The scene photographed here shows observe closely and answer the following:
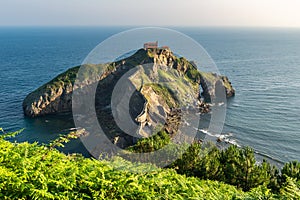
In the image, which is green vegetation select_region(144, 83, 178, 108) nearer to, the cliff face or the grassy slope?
the cliff face

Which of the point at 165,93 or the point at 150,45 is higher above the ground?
the point at 150,45

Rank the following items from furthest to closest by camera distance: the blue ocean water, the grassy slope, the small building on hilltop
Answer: the small building on hilltop < the blue ocean water < the grassy slope


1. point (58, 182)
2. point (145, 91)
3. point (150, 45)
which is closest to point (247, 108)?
point (145, 91)

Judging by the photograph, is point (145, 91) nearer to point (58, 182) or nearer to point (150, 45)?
point (150, 45)

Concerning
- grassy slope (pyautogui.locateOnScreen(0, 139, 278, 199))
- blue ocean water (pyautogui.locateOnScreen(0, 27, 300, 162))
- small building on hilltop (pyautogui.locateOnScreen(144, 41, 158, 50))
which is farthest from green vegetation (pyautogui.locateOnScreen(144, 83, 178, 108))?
grassy slope (pyautogui.locateOnScreen(0, 139, 278, 199))

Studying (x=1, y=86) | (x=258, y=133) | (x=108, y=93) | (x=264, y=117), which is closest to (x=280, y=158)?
(x=258, y=133)

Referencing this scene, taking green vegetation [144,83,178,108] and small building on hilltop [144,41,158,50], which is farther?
small building on hilltop [144,41,158,50]

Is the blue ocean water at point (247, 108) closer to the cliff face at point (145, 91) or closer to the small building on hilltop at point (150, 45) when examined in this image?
the cliff face at point (145, 91)

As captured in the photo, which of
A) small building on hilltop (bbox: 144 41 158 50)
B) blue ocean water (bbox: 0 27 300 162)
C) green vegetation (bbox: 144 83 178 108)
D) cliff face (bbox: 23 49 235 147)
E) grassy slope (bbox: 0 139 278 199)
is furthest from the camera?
small building on hilltop (bbox: 144 41 158 50)

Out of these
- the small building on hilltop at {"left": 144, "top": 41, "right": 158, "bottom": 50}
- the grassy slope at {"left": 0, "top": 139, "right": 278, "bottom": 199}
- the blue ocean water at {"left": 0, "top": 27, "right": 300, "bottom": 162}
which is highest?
the small building on hilltop at {"left": 144, "top": 41, "right": 158, "bottom": 50}
